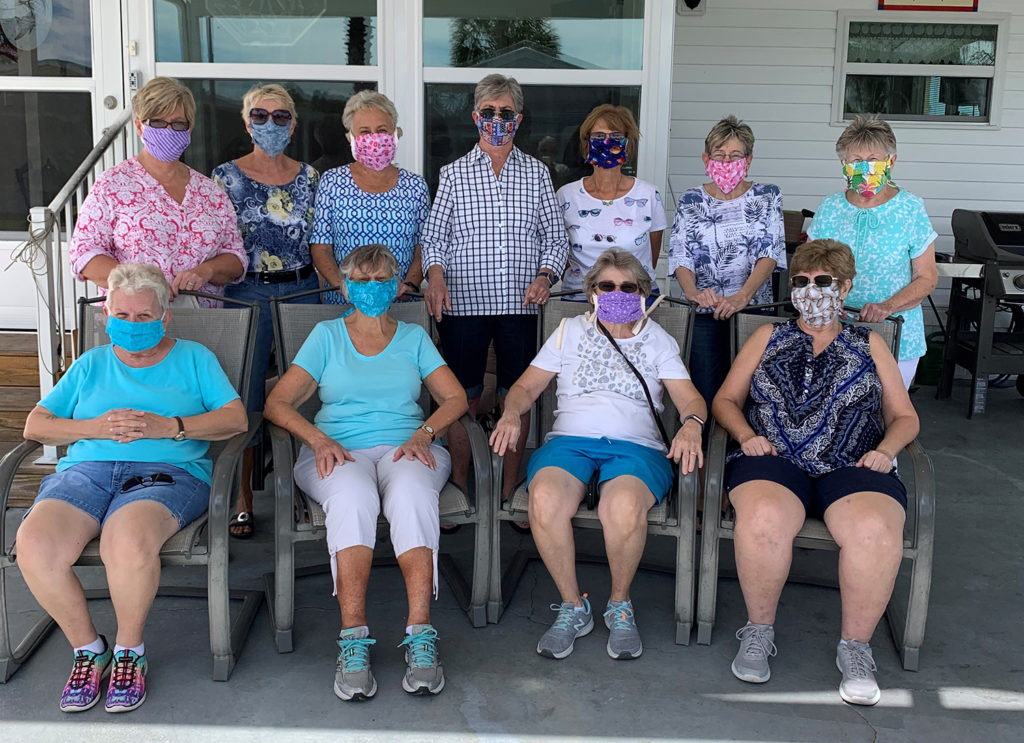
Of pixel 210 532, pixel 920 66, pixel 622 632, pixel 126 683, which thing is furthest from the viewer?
pixel 920 66

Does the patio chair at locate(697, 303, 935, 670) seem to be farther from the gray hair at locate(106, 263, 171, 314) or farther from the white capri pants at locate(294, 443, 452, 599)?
the gray hair at locate(106, 263, 171, 314)

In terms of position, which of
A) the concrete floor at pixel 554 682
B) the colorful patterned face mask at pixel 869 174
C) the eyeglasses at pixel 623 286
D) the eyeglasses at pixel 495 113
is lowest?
the concrete floor at pixel 554 682

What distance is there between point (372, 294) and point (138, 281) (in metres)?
0.68

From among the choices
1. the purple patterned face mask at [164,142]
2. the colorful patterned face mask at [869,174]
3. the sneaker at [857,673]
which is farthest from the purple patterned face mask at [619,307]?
the purple patterned face mask at [164,142]

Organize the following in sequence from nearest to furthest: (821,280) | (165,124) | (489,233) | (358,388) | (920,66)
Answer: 1. (821,280)
2. (358,388)
3. (165,124)
4. (489,233)
5. (920,66)

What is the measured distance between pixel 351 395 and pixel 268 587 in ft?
2.31

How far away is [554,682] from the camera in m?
2.75

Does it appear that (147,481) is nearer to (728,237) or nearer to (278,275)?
(278,275)

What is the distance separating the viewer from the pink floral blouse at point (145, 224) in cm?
324

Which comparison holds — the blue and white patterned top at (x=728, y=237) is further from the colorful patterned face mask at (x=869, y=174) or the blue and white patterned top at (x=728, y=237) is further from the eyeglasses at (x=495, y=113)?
the eyeglasses at (x=495, y=113)

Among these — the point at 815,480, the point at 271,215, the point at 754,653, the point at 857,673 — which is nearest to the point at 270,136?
the point at 271,215

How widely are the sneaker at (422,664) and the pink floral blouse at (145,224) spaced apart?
148 cm

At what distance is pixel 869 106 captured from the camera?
22.7 feet

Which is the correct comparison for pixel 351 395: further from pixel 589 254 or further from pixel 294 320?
pixel 589 254
